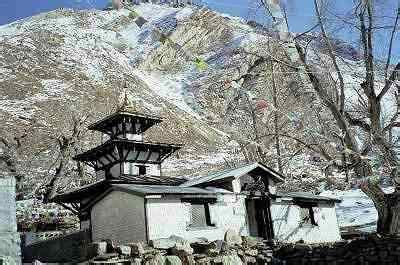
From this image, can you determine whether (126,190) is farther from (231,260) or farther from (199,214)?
(231,260)

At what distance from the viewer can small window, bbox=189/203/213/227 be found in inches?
821

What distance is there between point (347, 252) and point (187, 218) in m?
6.79

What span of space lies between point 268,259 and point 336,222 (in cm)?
784

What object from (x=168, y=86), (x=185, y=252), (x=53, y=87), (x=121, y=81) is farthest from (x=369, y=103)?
(x=168, y=86)

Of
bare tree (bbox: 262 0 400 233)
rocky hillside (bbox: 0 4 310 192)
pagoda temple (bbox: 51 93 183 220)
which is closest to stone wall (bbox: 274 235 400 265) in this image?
bare tree (bbox: 262 0 400 233)

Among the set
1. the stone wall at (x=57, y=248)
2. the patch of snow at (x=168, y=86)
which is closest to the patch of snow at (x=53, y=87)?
the patch of snow at (x=168, y=86)

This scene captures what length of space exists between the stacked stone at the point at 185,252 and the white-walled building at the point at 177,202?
140cm

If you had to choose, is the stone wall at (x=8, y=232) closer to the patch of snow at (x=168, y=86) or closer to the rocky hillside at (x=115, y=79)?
the rocky hillside at (x=115, y=79)

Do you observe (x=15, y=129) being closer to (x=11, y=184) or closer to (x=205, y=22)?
(x=11, y=184)

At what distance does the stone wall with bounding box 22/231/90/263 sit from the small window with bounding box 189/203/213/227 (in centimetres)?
635

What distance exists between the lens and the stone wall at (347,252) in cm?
1642

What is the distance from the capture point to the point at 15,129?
2238 inches

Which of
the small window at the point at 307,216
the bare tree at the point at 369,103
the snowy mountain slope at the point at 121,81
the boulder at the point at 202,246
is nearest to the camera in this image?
the bare tree at the point at 369,103

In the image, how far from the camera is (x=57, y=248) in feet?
82.2
